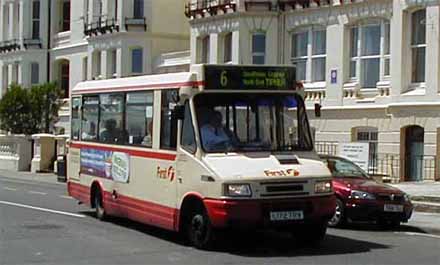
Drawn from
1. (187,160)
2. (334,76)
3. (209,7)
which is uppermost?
(209,7)

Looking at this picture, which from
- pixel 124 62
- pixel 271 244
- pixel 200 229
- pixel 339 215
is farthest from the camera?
pixel 124 62

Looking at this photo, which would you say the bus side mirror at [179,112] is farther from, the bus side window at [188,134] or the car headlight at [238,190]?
the car headlight at [238,190]

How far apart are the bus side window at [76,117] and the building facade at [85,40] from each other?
21952 millimetres

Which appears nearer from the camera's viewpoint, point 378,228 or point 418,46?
point 378,228

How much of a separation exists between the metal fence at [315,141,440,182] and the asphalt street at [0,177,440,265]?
1073 cm

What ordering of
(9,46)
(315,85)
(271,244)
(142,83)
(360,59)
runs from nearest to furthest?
(271,244) → (142,83) → (360,59) → (315,85) → (9,46)

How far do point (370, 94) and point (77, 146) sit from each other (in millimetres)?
15303

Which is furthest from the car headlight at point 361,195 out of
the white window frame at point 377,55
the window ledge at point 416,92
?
the white window frame at point 377,55

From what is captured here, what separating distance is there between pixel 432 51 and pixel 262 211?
17.7 meters

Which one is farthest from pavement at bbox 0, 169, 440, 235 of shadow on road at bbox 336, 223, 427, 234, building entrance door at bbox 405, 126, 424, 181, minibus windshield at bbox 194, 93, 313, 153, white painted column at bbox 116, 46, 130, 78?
white painted column at bbox 116, 46, 130, 78

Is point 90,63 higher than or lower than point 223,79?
higher

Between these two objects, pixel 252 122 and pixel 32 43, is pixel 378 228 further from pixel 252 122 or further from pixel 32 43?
pixel 32 43

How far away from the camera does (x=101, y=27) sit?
4825cm

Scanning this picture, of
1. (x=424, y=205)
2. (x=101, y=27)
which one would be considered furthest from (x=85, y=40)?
(x=424, y=205)
